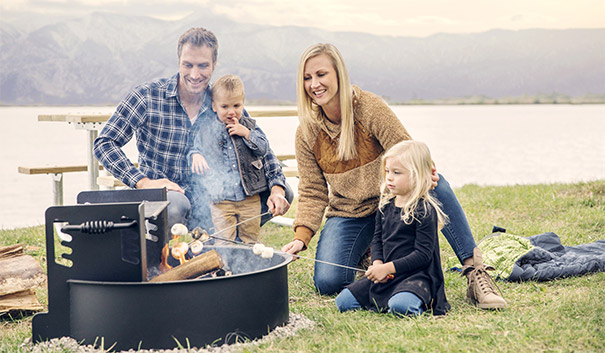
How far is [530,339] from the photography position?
2.27 meters

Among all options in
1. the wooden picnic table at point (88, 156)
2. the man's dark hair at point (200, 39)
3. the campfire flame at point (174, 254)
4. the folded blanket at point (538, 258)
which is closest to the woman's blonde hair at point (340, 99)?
the man's dark hair at point (200, 39)

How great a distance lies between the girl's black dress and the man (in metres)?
0.73

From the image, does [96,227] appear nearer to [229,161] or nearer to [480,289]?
[229,161]

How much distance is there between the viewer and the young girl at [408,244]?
272 centimetres

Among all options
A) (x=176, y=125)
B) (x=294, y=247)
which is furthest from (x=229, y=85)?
(x=294, y=247)

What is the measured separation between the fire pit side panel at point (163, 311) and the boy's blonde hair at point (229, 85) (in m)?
1.43

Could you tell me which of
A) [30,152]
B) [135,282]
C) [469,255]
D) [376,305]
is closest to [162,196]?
[135,282]

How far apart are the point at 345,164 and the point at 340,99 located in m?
0.36

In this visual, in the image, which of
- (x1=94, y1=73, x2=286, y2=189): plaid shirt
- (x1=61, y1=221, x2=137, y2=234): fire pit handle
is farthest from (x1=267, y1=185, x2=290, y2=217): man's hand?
(x1=61, y1=221, x2=137, y2=234): fire pit handle

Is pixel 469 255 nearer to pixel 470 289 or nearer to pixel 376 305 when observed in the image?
pixel 470 289

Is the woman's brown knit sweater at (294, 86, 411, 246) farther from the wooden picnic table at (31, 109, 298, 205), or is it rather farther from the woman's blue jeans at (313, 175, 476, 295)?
the wooden picnic table at (31, 109, 298, 205)

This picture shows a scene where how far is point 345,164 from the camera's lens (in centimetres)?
328

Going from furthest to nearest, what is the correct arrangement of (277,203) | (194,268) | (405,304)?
(277,203) < (405,304) < (194,268)

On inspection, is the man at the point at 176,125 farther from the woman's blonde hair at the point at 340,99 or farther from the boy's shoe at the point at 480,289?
the boy's shoe at the point at 480,289
